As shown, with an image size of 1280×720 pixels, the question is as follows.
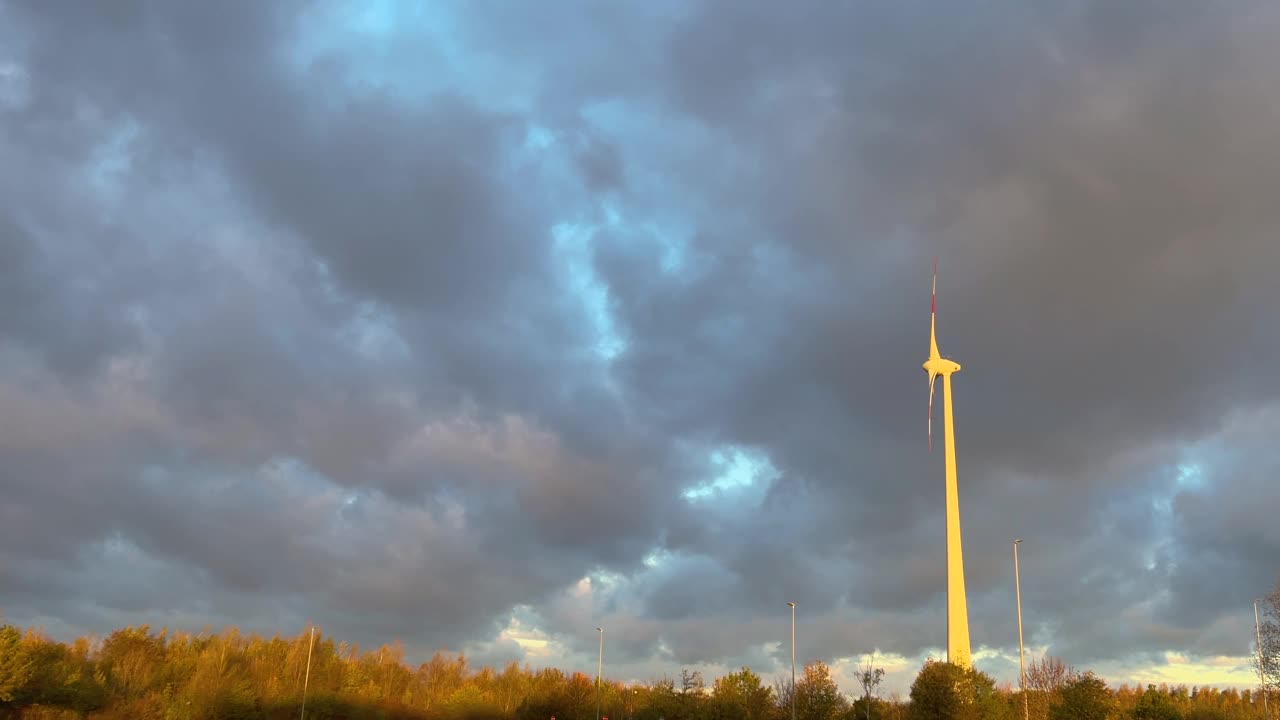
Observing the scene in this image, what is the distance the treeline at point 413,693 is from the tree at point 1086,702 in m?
0.09

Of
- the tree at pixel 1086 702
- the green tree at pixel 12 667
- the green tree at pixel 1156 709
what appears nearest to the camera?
the tree at pixel 1086 702

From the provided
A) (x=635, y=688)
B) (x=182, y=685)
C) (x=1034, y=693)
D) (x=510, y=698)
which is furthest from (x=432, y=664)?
(x=1034, y=693)

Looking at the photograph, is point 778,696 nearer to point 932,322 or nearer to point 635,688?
point 635,688

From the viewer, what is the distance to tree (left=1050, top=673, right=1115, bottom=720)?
268 feet

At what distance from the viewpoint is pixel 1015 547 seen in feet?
306

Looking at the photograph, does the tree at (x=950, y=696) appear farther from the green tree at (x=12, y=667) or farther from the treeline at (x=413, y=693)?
the green tree at (x=12, y=667)

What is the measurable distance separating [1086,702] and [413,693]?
11665 cm

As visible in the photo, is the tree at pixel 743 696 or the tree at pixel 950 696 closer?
the tree at pixel 950 696

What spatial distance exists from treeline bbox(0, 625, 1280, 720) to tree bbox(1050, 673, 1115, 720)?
9 cm

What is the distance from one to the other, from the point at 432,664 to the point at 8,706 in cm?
8928

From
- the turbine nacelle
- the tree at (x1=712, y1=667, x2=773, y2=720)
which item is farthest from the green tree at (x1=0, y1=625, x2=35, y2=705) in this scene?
the turbine nacelle

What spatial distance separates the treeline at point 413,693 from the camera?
289 ft

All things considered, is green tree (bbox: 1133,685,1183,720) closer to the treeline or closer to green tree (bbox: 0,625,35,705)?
the treeline

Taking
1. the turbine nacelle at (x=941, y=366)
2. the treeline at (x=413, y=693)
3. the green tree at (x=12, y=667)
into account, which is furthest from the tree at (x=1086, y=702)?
the green tree at (x=12, y=667)
